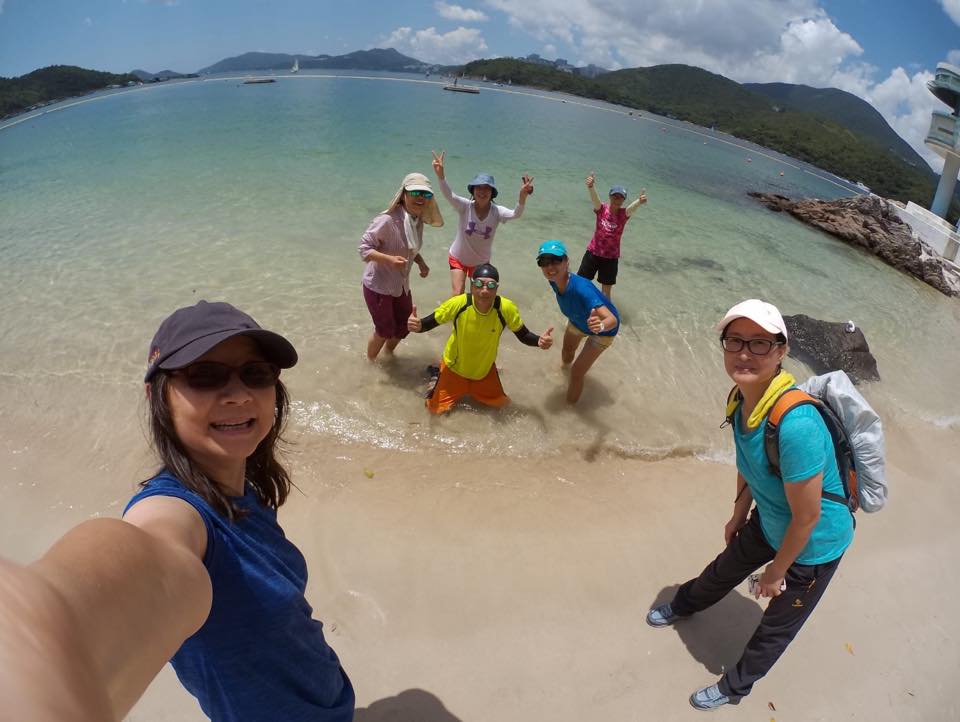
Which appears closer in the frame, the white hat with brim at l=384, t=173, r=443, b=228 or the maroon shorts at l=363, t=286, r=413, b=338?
the white hat with brim at l=384, t=173, r=443, b=228

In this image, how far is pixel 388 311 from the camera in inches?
211

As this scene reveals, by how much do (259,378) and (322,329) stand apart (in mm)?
5678

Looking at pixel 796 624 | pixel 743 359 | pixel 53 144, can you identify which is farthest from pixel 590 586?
pixel 53 144

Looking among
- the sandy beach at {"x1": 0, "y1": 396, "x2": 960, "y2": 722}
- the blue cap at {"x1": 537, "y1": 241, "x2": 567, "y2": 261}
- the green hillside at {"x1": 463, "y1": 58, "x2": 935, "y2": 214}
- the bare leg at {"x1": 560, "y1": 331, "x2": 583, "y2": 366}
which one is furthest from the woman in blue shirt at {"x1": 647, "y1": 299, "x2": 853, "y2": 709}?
the green hillside at {"x1": 463, "y1": 58, "x2": 935, "y2": 214}

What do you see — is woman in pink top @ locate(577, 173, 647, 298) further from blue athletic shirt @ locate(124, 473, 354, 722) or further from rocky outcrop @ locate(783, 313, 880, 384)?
blue athletic shirt @ locate(124, 473, 354, 722)

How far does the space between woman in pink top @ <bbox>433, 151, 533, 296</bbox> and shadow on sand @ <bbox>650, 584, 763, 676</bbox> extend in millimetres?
4103

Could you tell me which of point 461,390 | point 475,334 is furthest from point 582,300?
point 461,390

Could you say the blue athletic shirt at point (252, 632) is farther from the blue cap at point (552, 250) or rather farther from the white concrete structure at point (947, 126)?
the white concrete structure at point (947, 126)

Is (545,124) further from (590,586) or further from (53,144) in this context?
(590,586)

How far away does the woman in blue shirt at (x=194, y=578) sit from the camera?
2.30 feet

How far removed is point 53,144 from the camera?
24906 millimetres

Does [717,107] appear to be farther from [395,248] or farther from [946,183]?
[395,248]

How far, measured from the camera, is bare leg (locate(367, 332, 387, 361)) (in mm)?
5758

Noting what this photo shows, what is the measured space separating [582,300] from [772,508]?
2.71 meters
